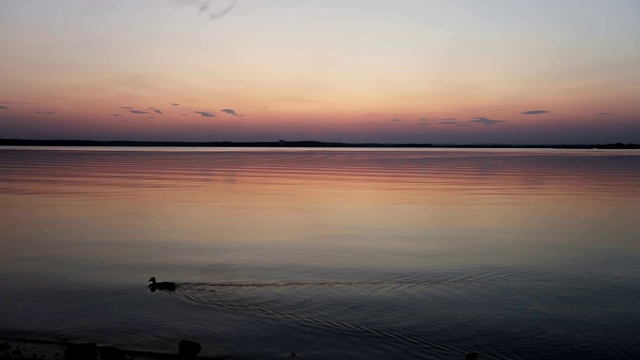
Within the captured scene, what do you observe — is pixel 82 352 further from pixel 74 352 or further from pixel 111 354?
pixel 111 354

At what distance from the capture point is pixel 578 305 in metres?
10.7

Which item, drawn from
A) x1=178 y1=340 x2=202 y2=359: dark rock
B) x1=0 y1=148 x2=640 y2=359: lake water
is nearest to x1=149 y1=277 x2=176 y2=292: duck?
x1=0 y1=148 x2=640 y2=359: lake water

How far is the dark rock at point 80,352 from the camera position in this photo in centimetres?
741

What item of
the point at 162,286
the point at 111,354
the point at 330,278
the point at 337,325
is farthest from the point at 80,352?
the point at 330,278

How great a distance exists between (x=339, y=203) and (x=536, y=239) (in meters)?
11.0

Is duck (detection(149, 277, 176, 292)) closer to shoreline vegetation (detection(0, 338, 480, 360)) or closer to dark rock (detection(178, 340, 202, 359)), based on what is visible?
shoreline vegetation (detection(0, 338, 480, 360))

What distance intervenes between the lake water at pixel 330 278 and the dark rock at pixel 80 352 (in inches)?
41.4

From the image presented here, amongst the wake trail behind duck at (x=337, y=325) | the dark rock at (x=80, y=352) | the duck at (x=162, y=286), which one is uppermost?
the dark rock at (x=80, y=352)

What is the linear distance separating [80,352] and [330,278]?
6.08 metres

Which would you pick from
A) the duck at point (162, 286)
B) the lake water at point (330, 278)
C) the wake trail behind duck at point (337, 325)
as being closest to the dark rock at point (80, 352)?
the lake water at point (330, 278)

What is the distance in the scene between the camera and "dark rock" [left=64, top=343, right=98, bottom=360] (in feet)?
24.3

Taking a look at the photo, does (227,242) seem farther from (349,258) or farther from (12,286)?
(12,286)

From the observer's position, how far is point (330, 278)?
41.2 ft

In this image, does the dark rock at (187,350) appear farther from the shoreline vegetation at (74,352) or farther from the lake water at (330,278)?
the lake water at (330,278)
